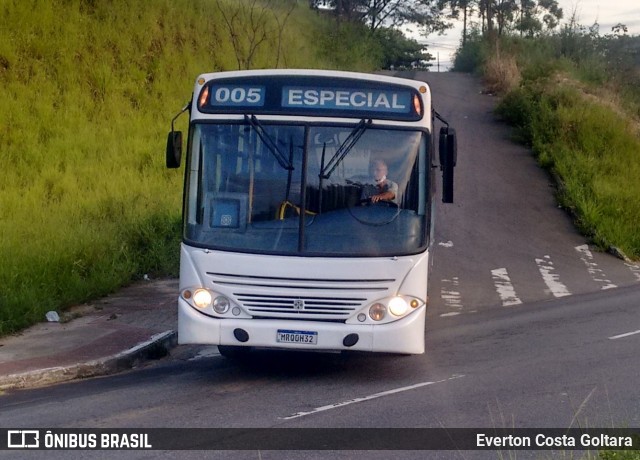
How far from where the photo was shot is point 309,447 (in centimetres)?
677

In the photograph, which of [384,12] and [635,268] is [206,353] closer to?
[635,268]

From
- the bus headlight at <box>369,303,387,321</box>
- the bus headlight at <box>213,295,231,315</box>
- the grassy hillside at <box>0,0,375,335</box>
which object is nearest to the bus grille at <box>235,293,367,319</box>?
the bus headlight at <box>369,303,387,321</box>

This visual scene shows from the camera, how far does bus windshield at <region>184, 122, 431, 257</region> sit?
29.0ft

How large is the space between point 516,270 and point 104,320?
8.87m

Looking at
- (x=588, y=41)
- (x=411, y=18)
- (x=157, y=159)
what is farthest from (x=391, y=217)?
(x=411, y=18)

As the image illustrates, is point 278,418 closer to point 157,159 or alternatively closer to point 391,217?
point 391,217

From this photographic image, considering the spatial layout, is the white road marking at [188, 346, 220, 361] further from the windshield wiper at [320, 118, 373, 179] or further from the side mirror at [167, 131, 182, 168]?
the windshield wiper at [320, 118, 373, 179]

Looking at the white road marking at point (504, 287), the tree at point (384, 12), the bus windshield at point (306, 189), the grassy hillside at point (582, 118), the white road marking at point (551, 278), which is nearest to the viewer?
the bus windshield at point (306, 189)

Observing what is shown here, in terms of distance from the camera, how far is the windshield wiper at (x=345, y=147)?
891 centimetres

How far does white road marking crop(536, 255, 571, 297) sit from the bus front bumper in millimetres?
8104

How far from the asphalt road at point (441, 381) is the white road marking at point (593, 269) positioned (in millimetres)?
106

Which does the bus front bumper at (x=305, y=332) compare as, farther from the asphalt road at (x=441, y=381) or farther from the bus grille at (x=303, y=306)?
the asphalt road at (x=441, y=381)

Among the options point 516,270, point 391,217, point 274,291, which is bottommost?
point 516,270

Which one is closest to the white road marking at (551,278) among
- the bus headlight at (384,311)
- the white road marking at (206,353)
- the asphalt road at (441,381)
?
the asphalt road at (441,381)
